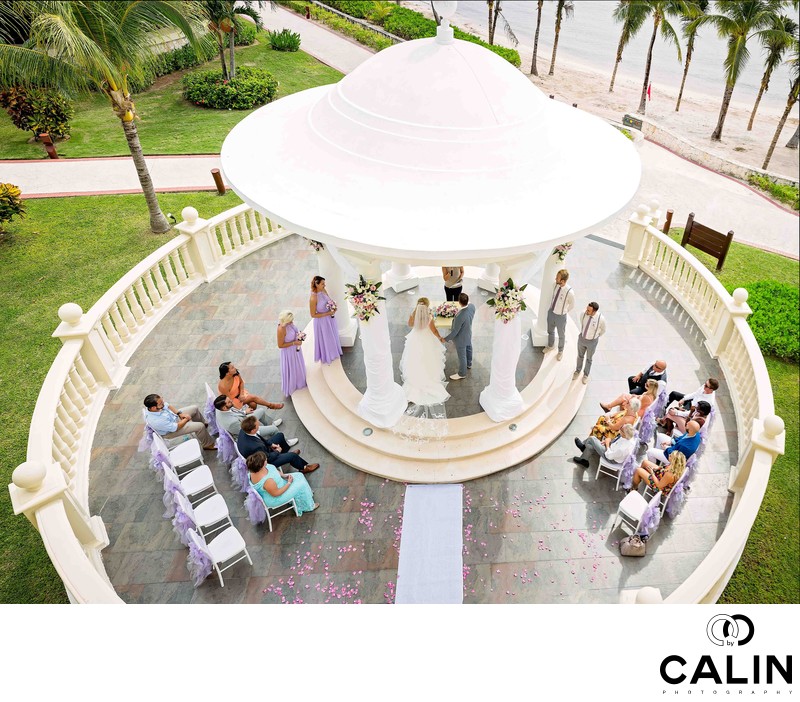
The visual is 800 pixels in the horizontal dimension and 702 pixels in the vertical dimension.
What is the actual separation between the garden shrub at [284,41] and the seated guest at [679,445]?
25.6 meters

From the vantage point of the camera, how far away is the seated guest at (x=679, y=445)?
7.40 m

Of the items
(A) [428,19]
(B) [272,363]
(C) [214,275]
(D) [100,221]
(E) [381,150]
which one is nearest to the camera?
(E) [381,150]

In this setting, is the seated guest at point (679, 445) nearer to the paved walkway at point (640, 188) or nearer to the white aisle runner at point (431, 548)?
the white aisle runner at point (431, 548)

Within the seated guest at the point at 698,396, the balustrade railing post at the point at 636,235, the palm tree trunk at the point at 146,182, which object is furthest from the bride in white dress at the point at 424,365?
the palm tree trunk at the point at 146,182

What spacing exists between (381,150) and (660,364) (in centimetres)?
534

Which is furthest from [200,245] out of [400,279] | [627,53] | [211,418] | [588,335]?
[627,53]

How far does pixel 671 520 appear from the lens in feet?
25.5

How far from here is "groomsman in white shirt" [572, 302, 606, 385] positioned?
8839 millimetres

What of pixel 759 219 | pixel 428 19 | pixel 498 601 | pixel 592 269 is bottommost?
pixel 759 219

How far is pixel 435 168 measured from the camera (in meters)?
6.43

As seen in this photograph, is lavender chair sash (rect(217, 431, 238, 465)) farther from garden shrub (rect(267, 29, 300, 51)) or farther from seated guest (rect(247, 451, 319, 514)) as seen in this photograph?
garden shrub (rect(267, 29, 300, 51))

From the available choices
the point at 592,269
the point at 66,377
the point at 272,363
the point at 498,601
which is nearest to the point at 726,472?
the point at 498,601

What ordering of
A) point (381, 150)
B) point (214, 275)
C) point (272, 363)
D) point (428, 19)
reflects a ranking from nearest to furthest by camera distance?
point (381, 150), point (272, 363), point (214, 275), point (428, 19)

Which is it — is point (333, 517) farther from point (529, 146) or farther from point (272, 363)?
point (529, 146)
